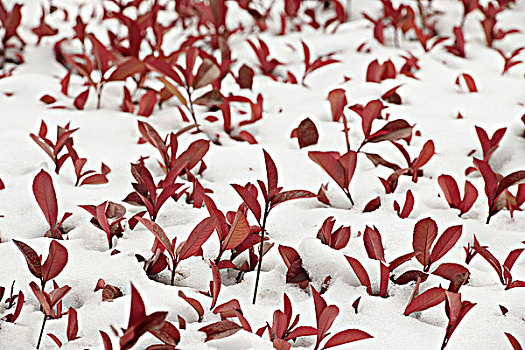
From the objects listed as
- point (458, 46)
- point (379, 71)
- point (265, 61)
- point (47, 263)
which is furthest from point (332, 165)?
point (458, 46)

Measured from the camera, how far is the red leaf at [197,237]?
1.14 meters

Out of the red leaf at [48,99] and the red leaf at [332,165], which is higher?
the red leaf at [332,165]

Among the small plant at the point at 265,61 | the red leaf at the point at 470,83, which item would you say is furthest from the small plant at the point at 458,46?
the small plant at the point at 265,61

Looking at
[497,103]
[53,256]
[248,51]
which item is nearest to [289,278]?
[53,256]

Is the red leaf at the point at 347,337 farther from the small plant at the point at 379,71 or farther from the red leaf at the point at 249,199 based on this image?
the small plant at the point at 379,71

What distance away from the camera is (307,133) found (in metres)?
1.81

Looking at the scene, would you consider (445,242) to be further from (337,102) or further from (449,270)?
(337,102)

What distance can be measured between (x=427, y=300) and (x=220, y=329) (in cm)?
41

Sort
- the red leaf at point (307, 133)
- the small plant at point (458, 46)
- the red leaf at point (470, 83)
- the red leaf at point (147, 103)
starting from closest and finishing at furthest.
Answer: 1. the red leaf at point (307, 133)
2. the red leaf at point (147, 103)
3. the red leaf at point (470, 83)
4. the small plant at point (458, 46)

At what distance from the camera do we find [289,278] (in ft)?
4.00

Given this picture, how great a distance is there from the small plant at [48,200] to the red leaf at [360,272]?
0.68m

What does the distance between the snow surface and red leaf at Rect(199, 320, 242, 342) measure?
26 millimetres

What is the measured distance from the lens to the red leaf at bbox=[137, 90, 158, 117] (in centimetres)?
204

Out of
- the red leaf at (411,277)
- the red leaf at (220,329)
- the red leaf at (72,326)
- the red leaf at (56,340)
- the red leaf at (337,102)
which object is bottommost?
the red leaf at (56,340)
